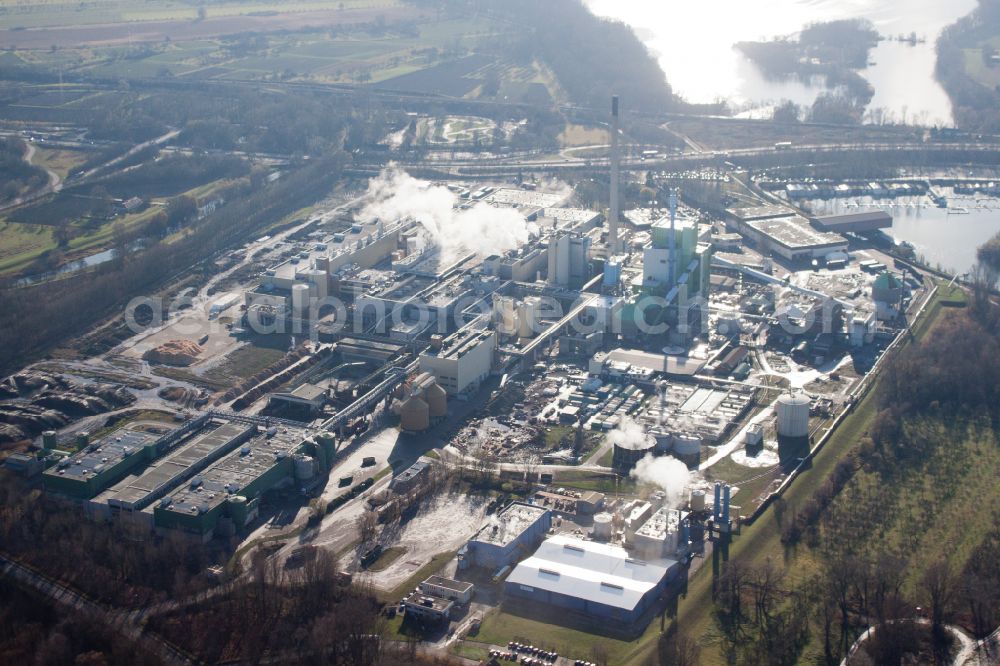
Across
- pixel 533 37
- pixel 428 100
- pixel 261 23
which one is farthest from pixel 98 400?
pixel 261 23

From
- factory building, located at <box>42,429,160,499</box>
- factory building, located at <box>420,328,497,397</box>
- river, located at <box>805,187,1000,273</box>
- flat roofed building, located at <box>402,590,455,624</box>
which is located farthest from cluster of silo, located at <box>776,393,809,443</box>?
river, located at <box>805,187,1000,273</box>

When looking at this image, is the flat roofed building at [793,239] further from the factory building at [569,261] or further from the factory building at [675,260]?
the factory building at [569,261]

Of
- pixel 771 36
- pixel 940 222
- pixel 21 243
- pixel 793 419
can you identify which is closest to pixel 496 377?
pixel 793 419

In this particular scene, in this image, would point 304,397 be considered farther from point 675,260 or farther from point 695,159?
point 695,159

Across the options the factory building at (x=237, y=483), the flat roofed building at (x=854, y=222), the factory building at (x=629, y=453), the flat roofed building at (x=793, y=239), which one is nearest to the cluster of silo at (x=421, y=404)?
the factory building at (x=237, y=483)

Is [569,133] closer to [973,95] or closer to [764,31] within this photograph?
[973,95]

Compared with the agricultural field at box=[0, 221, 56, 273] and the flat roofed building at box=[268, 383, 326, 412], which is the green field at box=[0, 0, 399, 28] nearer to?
the agricultural field at box=[0, 221, 56, 273]

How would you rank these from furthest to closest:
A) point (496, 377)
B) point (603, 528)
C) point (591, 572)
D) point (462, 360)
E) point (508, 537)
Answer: point (496, 377)
point (462, 360)
point (603, 528)
point (508, 537)
point (591, 572)
